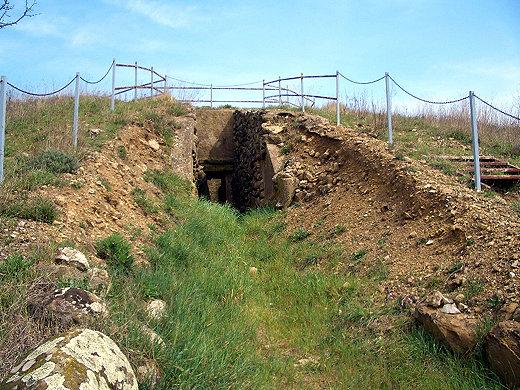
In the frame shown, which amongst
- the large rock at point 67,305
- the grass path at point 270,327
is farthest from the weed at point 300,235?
the large rock at point 67,305

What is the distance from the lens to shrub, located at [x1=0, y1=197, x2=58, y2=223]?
18.7 feet

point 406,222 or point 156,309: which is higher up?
point 406,222

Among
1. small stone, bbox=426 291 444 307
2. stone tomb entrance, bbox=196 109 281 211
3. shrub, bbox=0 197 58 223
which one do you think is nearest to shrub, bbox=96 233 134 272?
shrub, bbox=0 197 58 223

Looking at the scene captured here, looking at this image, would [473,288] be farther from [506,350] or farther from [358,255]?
[358,255]

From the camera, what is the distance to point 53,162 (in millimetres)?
7602

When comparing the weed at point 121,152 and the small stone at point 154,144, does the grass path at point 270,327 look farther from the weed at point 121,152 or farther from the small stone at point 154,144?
the small stone at point 154,144

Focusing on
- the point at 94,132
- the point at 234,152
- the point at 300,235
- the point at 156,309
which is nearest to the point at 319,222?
the point at 300,235

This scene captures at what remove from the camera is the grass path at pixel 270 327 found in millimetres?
4070

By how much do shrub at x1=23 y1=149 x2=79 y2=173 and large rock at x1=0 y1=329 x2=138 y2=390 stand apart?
5.06 m

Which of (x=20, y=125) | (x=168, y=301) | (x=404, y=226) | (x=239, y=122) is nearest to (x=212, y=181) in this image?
(x=239, y=122)

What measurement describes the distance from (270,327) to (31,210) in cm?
346

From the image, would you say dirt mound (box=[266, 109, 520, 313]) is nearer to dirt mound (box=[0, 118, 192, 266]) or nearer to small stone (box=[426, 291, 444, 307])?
small stone (box=[426, 291, 444, 307])

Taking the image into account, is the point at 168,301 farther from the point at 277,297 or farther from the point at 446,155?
the point at 446,155

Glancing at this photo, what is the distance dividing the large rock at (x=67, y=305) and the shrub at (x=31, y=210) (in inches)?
88.0
